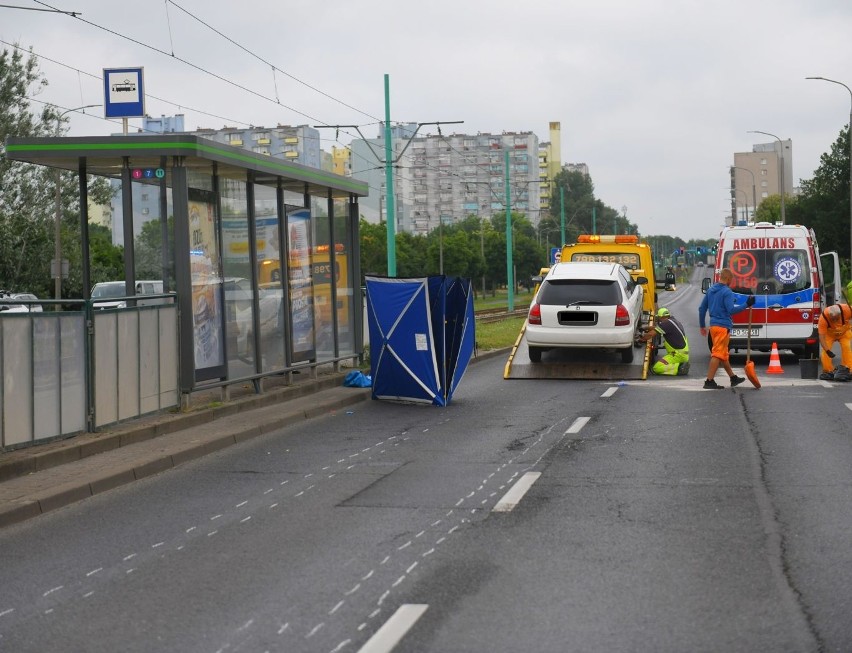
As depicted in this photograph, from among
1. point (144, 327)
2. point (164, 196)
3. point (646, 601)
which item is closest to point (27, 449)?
point (144, 327)

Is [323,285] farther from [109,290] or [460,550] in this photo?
[109,290]

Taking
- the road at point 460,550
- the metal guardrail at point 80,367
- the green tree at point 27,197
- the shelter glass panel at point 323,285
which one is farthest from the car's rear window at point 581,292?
the green tree at point 27,197

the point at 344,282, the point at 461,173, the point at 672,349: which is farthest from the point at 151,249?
the point at 461,173

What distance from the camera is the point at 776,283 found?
23.0 metres

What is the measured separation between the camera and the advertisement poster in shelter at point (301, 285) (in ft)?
57.2

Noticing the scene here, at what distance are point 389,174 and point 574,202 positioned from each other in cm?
12909

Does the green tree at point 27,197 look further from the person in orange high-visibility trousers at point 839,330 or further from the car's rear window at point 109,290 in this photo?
the person in orange high-visibility trousers at point 839,330

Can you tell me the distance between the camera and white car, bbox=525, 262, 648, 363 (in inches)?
796

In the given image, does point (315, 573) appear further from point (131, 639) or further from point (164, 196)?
point (164, 196)

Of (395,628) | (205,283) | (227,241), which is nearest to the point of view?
(395,628)

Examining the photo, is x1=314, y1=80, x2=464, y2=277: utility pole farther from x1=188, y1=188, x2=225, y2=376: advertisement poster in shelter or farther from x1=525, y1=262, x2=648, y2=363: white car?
x1=188, y1=188, x2=225, y2=376: advertisement poster in shelter

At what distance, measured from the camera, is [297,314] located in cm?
1758

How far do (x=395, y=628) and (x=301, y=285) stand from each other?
41.2 feet

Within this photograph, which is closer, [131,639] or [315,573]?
[131,639]
